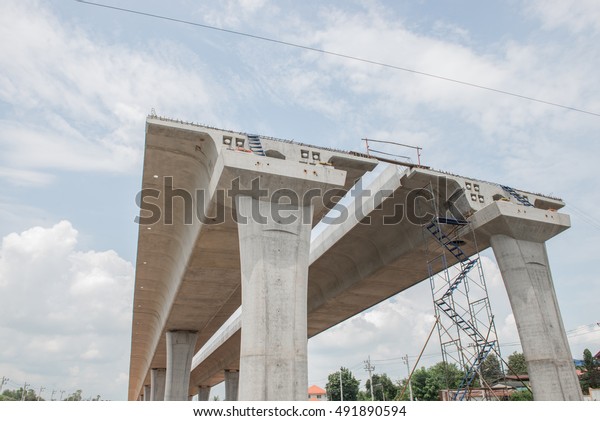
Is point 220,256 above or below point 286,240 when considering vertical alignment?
above

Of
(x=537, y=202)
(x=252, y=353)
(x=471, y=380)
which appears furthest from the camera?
(x=537, y=202)

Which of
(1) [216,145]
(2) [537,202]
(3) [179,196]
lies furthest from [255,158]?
(2) [537,202]

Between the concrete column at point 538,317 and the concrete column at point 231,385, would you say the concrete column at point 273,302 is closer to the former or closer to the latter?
the concrete column at point 538,317

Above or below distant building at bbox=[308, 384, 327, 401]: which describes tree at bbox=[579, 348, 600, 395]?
below

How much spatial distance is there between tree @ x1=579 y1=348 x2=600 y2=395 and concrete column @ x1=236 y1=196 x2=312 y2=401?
2630 inches

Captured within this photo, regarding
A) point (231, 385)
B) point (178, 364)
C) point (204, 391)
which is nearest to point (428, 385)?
point (231, 385)

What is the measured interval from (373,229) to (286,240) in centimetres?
1083

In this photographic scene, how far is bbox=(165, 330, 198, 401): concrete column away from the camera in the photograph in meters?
40.2

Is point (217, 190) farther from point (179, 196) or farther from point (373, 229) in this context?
point (373, 229)

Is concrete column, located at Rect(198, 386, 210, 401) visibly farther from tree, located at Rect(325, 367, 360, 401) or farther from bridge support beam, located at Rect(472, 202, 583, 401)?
bridge support beam, located at Rect(472, 202, 583, 401)

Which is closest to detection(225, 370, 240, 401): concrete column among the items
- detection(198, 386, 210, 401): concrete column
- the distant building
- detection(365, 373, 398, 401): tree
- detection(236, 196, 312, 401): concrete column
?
detection(198, 386, 210, 401): concrete column

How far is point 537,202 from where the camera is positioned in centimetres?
2672

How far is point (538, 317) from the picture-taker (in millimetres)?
22125

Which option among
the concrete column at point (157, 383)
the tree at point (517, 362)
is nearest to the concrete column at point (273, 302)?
the concrete column at point (157, 383)
